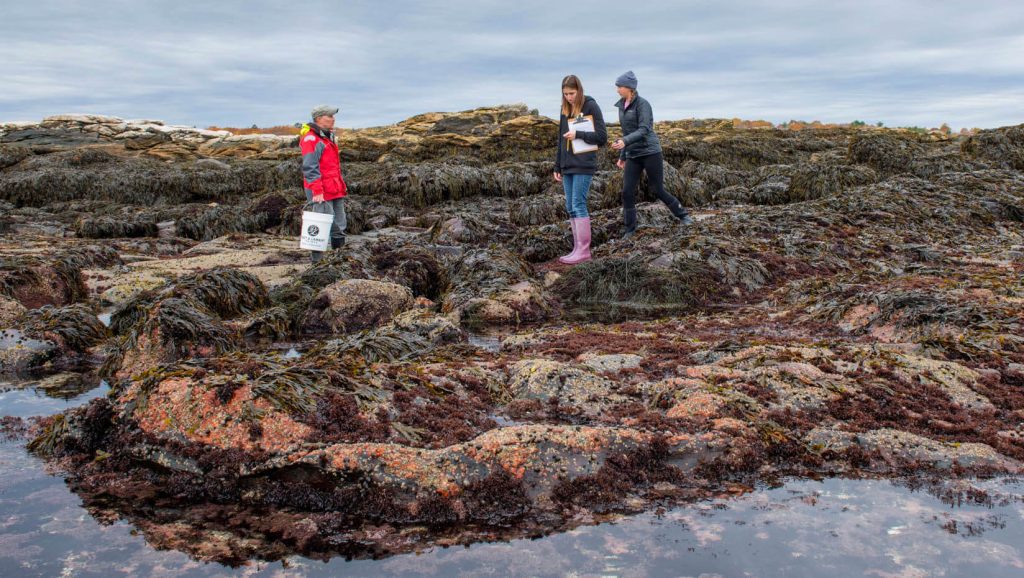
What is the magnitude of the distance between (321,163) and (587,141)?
3452mm

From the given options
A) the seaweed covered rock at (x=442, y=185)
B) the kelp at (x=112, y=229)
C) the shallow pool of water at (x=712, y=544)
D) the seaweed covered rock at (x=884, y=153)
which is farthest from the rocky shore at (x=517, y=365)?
the seaweed covered rock at (x=442, y=185)

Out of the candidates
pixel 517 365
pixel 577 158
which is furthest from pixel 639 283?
pixel 517 365

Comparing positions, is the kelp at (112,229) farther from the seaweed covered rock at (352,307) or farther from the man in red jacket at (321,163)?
the seaweed covered rock at (352,307)

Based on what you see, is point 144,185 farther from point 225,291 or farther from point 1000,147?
point 1000,147

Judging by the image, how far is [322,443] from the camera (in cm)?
333

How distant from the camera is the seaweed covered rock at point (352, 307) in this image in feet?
23.7

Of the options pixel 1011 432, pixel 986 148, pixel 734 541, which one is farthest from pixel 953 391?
pixel 986 148

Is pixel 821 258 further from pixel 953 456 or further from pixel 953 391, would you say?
pixel 953 456

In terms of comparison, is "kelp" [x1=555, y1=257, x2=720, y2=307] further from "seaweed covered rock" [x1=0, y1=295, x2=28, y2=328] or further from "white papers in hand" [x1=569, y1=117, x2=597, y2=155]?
"seaweed covered rock" [x1=0, y1=295, x2=28, y2=328]

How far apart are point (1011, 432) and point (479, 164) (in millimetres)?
19490

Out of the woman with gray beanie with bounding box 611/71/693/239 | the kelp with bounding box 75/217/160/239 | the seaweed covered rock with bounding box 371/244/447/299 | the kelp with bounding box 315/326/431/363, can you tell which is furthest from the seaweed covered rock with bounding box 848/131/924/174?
the kelp with bounding box 75/217/160/239

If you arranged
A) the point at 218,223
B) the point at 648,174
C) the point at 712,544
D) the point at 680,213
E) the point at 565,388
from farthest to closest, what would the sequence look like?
the point at 218,223 → the point at 680,213 → the point at 648,174 → the point at 565,388 → the point at 712,544

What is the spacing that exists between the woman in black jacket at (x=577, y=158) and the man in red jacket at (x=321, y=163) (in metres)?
2.94

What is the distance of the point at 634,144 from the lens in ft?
31.6
